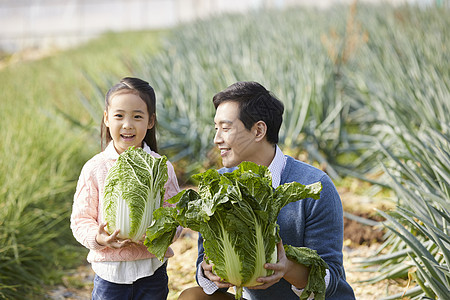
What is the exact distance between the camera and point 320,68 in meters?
5.55

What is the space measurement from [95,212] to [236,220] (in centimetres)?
67

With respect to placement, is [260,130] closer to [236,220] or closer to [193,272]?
[236,220]

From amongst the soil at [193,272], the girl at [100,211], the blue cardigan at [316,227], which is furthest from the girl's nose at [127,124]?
the soil at [193,272]

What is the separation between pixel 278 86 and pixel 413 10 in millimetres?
6493

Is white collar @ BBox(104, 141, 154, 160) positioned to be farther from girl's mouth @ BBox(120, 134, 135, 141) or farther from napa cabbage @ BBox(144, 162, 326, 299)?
napa cabbage @ BBox(144, 162, 326, 299)

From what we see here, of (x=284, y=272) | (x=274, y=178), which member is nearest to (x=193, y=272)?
(x=274, y=178)

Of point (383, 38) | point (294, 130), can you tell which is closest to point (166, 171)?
point (294, 130)

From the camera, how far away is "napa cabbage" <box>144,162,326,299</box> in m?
1.76

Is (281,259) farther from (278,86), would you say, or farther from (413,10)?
(413,10)

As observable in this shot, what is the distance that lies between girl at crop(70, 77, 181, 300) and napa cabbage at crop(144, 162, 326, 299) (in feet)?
1.01

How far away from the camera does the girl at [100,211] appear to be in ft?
6.94

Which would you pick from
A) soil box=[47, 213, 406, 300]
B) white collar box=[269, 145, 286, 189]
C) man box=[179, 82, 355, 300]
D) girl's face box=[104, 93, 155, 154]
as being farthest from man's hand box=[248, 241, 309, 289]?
soil box=[47, 213, 406, 300]

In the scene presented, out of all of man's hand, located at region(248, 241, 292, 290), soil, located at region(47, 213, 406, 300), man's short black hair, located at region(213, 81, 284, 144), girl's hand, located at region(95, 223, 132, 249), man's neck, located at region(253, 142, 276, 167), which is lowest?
soil, located at region(47, 213, 406, 300)

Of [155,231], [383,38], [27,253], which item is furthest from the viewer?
Result: [383,38]
